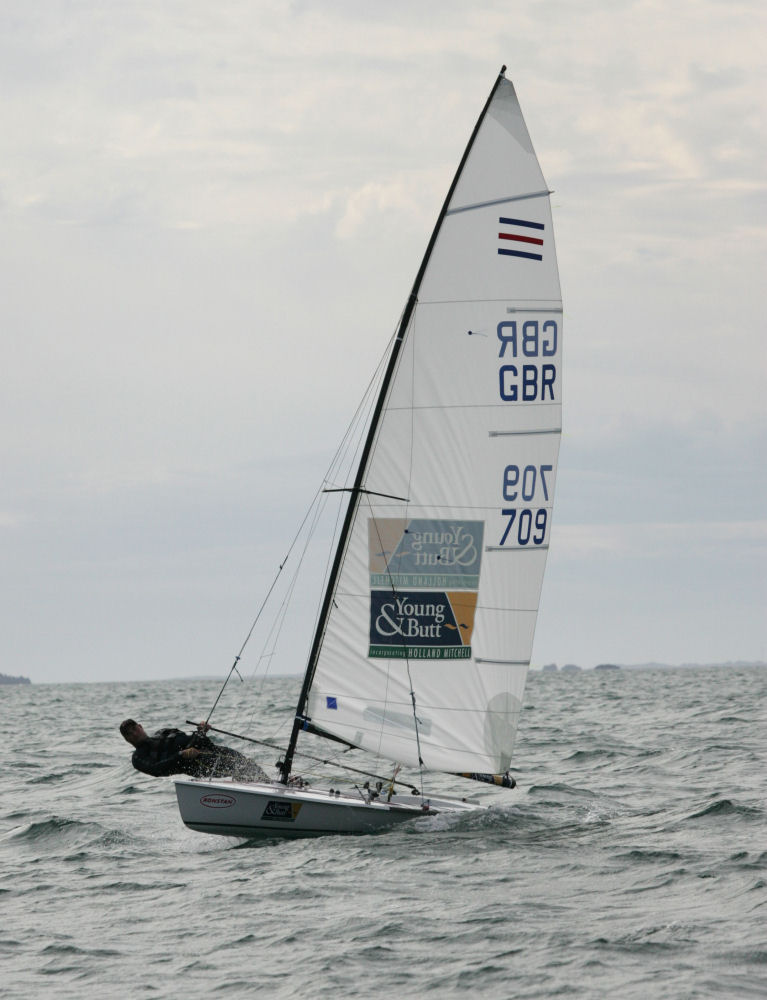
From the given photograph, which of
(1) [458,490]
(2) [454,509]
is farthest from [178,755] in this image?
(1) [458,490]

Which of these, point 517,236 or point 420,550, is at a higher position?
point 517,236

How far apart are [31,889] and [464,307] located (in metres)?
8.02

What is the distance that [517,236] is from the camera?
14398 millimetres

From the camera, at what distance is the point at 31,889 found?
1262cm

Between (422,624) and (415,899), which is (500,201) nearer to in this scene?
(422,624)

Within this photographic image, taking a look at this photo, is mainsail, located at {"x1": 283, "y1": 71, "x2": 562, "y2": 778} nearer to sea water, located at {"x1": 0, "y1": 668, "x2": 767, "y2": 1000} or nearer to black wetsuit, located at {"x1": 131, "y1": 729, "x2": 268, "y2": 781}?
black wetsuit, located at {"x1": 131, "y1": 729, "x2": 268, "y2": 781}

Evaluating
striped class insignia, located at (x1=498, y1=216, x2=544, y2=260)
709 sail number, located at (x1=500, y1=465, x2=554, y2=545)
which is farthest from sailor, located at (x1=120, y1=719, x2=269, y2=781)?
striped class insignia, located at (x1=498, y1=216, x2=544, y2=260)

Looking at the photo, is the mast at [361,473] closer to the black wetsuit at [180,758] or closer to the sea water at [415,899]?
the black wetsuit at [180,758]

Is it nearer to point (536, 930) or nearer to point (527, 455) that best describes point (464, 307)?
point (527, 455)

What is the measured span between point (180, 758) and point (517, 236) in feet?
24.2

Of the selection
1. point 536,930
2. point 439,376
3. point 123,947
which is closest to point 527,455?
point 439,376

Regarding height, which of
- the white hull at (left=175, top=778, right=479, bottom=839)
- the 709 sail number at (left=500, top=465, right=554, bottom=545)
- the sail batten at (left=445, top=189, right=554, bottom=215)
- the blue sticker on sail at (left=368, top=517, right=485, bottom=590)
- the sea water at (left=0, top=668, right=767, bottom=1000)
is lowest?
the sea water at (left=0, top=668, right=767, bottom=1000)

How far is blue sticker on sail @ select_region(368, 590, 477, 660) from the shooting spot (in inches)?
578

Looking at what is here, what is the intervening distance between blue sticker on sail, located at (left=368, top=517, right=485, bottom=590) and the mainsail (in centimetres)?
2
